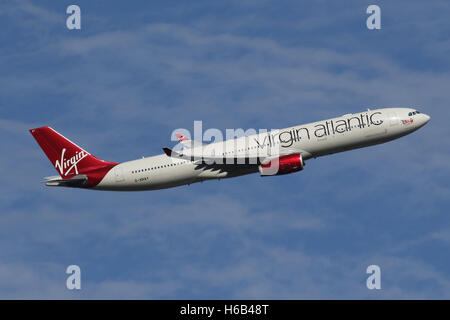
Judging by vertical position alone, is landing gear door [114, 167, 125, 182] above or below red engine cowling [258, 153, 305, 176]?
above

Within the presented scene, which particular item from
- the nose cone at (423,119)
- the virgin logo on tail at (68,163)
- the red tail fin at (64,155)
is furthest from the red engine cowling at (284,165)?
the virgin logo on tail at (68,163)

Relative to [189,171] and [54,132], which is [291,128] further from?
[54,132]

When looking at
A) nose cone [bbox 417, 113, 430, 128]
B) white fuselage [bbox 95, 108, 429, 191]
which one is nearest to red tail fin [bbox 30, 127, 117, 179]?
white fuselage [bbox 95, 108, 429, 191]

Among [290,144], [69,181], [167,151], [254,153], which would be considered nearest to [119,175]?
[69,181]

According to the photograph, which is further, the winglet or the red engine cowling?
the red engine cowling

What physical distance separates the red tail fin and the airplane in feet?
4.28

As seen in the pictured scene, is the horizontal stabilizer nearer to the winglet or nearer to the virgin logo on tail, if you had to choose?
the virgin logo on tail

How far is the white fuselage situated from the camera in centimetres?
11538

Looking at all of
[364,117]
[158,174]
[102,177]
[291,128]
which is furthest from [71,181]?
[364,117]

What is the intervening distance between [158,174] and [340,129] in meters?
26.1

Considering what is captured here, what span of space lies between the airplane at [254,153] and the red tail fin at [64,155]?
131 cm

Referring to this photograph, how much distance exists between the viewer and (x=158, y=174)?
390 ft

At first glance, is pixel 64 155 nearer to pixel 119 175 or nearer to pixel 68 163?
pixel 68 163

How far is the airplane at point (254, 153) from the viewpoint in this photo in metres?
115
